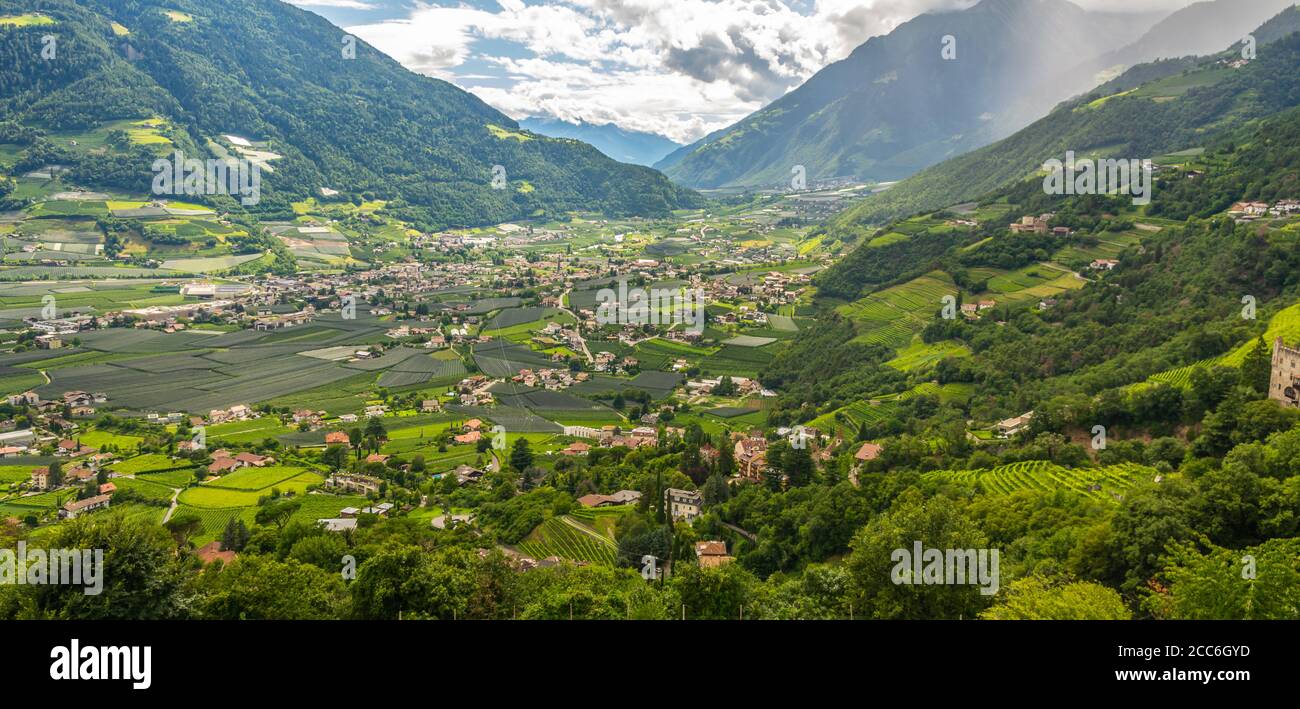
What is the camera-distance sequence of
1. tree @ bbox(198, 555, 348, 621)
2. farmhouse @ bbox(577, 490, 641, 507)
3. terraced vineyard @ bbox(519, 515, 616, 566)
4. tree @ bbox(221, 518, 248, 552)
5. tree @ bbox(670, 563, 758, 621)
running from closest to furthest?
1. tree @ bbox(198, 555, 348, 621)
2. tree @ bbox(670, 563, 758, 621)
3. tree @ bbox(221, 518, 248, 552)
4. terraced vineyard @ bbox(519, 515, 616, 566)
5. farmhouse @ bbox(577, 490, 641, 507)

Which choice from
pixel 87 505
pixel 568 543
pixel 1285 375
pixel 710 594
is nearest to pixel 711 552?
pixel 568 543

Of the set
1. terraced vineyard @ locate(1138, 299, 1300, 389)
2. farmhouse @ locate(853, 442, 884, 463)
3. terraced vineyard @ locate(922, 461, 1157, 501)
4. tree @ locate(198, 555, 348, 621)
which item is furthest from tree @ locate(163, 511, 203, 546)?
terraced vineyard @ locate(1138, 299, 1300, 389)

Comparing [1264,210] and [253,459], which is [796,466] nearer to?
[253,459]

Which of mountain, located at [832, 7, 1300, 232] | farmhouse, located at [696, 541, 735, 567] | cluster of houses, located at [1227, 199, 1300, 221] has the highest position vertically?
mountain, located at [832, 7, 1300, 232]

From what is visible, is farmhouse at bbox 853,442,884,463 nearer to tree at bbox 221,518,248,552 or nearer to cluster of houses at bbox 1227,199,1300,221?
tree at bbox 221,518,248,552

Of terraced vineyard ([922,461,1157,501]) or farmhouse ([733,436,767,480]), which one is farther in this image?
farmhouse ([733,436,767,480])

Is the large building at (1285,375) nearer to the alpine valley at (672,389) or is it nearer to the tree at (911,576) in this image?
the alpine valley at (672,389)
